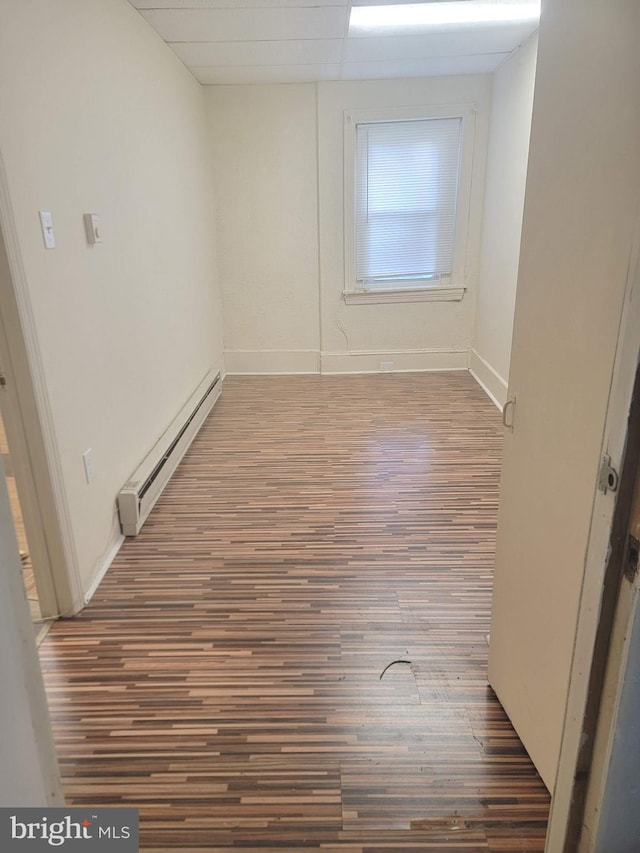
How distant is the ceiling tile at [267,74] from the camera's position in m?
4.12

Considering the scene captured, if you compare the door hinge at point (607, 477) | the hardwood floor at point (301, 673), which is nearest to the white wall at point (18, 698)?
the hardwood floor at point (301, 673)

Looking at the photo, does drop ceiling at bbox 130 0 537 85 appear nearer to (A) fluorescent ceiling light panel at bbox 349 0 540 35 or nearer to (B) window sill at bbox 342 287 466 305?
(A) fluorescent ceiling light panel at bbox 349 0 540 35

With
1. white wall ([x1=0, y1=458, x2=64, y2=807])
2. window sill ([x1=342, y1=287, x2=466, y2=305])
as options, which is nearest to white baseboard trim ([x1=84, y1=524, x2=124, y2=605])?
white wall ([x1=0, y1=458, x2=64, y2=807])

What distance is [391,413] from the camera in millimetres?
4289

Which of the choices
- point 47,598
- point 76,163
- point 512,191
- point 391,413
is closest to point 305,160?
point 512,191

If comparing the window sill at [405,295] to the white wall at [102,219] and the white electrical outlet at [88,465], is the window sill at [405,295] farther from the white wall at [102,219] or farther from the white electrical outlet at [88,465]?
the white electrical outlet at [88,465]

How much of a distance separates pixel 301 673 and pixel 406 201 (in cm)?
427

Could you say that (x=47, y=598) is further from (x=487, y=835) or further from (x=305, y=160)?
(x=305, y=160)

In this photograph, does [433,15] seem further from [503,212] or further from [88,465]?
[88,465]

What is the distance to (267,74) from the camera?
428 cm

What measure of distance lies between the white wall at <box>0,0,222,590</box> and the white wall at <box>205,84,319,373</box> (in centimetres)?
96

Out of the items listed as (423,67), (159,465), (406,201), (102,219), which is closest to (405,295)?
(406,201)

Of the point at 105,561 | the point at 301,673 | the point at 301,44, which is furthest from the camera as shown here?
the point at 301,44

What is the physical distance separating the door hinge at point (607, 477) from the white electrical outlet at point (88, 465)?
1977 millimetres
